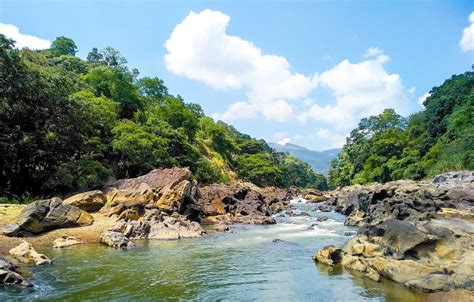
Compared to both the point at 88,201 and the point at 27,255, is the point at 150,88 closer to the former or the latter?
the point at 88,201

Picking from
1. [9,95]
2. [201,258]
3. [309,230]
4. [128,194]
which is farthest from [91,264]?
[9,95]

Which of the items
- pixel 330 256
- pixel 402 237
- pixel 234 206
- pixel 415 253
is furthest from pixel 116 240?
pixel 234 206

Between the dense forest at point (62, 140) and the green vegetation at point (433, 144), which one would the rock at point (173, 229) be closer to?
the dense forest at point (62, 140)

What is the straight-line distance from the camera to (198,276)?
17.6 meters

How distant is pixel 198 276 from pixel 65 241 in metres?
10.1

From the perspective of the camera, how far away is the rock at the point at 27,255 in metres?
18.4

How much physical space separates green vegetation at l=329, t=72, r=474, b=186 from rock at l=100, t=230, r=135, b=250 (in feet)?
155

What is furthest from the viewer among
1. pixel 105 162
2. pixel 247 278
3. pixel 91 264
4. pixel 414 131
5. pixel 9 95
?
pixel 414 131

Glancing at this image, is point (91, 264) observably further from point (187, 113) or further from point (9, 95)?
point (187, 113)

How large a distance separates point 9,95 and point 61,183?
9205 millimetres

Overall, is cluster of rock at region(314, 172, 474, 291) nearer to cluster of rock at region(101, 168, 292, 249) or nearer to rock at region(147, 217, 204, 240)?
rock at region(147, 217, 204, 240)

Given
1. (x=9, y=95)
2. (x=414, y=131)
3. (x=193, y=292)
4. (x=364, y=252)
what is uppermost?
(x=414, y=131)

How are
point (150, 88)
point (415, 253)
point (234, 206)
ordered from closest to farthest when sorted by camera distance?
point (415, 253), point (234, 206), point (150, 88)

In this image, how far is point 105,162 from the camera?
45.8 metres
